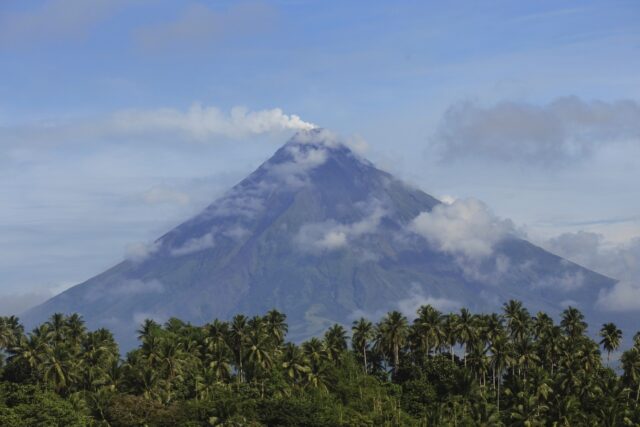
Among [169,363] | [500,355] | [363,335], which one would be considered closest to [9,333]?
[169,363]

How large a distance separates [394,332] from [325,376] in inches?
833

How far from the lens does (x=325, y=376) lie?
169 m

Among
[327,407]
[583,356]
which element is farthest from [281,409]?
[583,356]

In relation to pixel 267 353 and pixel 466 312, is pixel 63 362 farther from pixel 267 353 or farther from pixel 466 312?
pixel 466 312

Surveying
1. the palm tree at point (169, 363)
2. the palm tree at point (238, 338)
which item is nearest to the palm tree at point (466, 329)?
the palm tree at point (238, 338)

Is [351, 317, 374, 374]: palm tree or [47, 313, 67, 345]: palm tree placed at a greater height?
[47, 313, 67, 345]: palm tree


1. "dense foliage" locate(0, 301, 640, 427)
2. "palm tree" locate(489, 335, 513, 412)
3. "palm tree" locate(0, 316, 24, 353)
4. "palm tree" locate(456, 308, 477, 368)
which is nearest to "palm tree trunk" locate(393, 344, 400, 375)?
"dense foliage" locate(0, 301, 640, 427)

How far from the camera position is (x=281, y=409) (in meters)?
147

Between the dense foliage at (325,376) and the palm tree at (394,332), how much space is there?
245mm

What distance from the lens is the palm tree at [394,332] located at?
184 metres

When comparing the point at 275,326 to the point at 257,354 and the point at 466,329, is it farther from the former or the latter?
the point at 466,329

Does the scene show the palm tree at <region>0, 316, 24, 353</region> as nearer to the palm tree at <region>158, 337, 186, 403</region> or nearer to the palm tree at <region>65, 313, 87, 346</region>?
the palm tree at <region>65, 313, 87, 346</region>

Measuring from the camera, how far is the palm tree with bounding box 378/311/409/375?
184250 millimetres

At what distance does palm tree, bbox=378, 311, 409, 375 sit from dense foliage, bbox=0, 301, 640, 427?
245 mm
